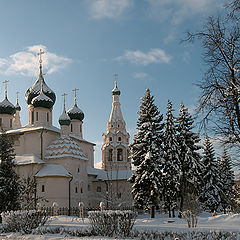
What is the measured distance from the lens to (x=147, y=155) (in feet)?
87.6

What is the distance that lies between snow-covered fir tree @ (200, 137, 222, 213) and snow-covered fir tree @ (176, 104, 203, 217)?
92.3 inches

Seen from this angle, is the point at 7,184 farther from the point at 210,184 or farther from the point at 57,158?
the point at 210,184

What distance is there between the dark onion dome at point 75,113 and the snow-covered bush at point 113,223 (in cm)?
3503

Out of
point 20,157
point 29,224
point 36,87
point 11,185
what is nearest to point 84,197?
point 20,157

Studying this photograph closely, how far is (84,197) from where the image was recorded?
A: 35.8 m

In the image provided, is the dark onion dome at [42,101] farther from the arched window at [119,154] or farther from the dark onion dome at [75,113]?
the arched window at [119,154]

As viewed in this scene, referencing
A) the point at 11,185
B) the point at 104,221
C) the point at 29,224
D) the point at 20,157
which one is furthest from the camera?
the point at 20,157

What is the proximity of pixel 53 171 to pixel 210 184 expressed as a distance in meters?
13.9

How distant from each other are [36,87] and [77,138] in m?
7.88

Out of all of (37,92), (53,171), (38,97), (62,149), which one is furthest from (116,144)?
(53,171)

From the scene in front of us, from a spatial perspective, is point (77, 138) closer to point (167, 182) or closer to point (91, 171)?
point (91, 171)

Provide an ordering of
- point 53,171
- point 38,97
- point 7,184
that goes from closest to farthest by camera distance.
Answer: point 7,184, point 53,171, point 38,97

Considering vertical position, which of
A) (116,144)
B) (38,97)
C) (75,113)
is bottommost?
(116,144)

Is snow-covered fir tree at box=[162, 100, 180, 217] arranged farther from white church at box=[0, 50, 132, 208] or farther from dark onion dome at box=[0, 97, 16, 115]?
dark onion dome at box=[0, 97, 16, 115]
